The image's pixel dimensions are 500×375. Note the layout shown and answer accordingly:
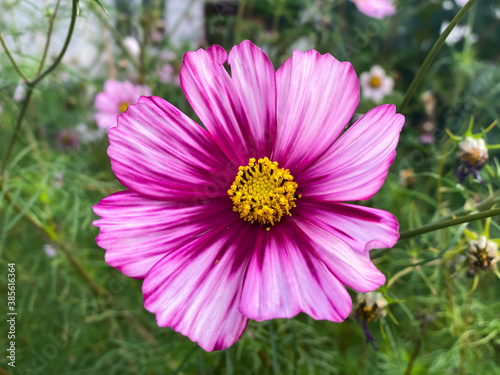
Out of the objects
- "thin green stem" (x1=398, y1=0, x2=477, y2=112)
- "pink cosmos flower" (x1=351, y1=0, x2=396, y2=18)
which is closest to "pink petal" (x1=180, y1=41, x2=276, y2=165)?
"thin green stem" (x1=398, y1=0, x2=477, y2=112)

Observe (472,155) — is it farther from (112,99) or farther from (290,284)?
(112,99)

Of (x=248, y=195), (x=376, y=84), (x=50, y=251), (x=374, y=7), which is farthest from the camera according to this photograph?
(x=376, y=84)

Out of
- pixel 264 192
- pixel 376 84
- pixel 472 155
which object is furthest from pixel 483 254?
pixel 376 84

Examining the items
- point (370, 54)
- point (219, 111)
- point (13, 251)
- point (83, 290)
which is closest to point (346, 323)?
point (83, 290)

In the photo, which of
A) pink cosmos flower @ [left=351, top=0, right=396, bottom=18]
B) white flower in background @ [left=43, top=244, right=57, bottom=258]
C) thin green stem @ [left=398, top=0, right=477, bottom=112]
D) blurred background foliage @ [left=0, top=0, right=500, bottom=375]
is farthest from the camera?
pink cosmos flower @ [left=351, top=0, right=396, bottom=18]

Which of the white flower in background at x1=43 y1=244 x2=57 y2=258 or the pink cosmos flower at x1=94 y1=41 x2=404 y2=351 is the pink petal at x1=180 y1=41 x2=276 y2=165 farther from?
the white flower in background at x1=43 y1=244 x2=57 y2=258

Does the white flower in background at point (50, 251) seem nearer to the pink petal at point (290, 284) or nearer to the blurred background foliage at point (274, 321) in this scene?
the blurred background foliage at point (274, 321)

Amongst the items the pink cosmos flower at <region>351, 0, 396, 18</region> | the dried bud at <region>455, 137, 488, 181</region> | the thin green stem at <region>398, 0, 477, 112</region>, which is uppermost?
the pink cosmos flower at <region>351, 0, 396, 18</region>
